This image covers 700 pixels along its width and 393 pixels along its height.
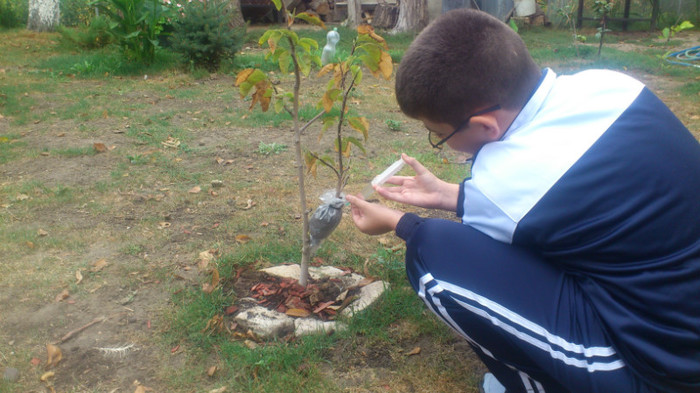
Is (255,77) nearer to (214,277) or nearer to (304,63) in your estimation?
(304,63)

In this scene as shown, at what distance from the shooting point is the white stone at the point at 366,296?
225 cm

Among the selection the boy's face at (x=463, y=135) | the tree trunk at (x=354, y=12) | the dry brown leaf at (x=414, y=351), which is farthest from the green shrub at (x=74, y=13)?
the boy's face at (x=463, y=135)

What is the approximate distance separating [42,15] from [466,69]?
11.2 m

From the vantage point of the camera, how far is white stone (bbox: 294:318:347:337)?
2.14m

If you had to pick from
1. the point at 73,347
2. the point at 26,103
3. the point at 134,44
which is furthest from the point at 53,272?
the point at 134,44

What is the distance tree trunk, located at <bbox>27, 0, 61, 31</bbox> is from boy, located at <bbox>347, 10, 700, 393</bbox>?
10976mm

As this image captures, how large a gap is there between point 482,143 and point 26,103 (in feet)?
17.1

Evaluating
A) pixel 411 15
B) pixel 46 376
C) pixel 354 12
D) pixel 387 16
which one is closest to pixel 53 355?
pixel 46 376

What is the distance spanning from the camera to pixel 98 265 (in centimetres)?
263

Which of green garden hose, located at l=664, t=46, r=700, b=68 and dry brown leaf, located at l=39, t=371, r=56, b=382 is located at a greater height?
green garden hose, located at l=664, t=46, r=700, b=68

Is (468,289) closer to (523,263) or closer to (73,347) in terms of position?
(523,263)

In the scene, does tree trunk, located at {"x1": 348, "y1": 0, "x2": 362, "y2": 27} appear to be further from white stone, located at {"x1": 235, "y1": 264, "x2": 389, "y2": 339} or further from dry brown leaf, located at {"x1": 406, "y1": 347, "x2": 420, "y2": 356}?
dry brown leaf, located at {"x1": 406, "y1": 347, "x2": 420, "y2": 356}

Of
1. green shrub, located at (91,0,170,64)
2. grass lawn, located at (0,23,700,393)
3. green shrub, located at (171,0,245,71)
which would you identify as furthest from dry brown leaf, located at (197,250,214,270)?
green shrub, located at (91,0,170,64)

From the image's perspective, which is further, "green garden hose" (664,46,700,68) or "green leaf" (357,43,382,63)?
"green garden hose" (664,46,700,68)
